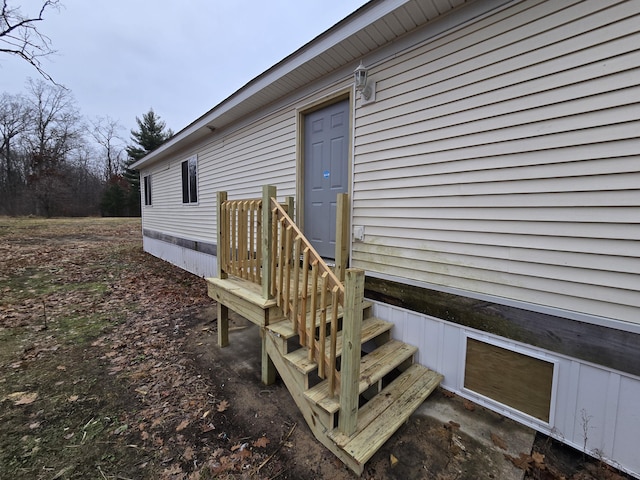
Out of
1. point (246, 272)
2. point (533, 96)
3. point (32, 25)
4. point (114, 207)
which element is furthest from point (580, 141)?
point (114, 207)

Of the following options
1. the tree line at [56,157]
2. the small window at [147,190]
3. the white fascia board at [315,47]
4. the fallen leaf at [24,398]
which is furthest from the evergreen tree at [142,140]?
the fallen leaf at [24,398]

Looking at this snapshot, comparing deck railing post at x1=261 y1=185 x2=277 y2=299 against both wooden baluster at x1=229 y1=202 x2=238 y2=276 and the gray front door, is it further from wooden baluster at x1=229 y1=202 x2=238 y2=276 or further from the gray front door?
the gray front door

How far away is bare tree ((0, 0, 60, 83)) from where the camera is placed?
25.8 feet

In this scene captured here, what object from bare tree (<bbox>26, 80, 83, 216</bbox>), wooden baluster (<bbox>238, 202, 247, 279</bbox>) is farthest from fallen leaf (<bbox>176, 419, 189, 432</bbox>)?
bare tree (<bbox>26, 80, 83, 216</bbox>)

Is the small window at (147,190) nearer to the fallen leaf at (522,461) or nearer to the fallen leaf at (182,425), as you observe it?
the fallen leaf at (182,425)

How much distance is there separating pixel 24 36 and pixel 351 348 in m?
12.4

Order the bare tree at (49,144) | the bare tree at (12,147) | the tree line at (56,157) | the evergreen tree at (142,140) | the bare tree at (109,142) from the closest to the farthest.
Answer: the bare tree at (12,147) → the tree line at (56,157) → the bare tree at (49,144) → the evergreen tree at (142,140) → the bare tree at (109,142)

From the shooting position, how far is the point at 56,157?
1029 inches

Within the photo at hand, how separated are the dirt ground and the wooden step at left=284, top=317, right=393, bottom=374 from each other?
1.60ft

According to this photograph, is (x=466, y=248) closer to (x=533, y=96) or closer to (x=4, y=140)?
(x=533, y=96)

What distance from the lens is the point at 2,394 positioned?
246cm

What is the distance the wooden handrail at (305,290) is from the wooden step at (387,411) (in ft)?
0.97

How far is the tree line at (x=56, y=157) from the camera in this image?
80.0ft

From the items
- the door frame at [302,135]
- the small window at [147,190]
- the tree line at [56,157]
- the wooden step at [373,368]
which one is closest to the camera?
the wooden step at [373,368]
